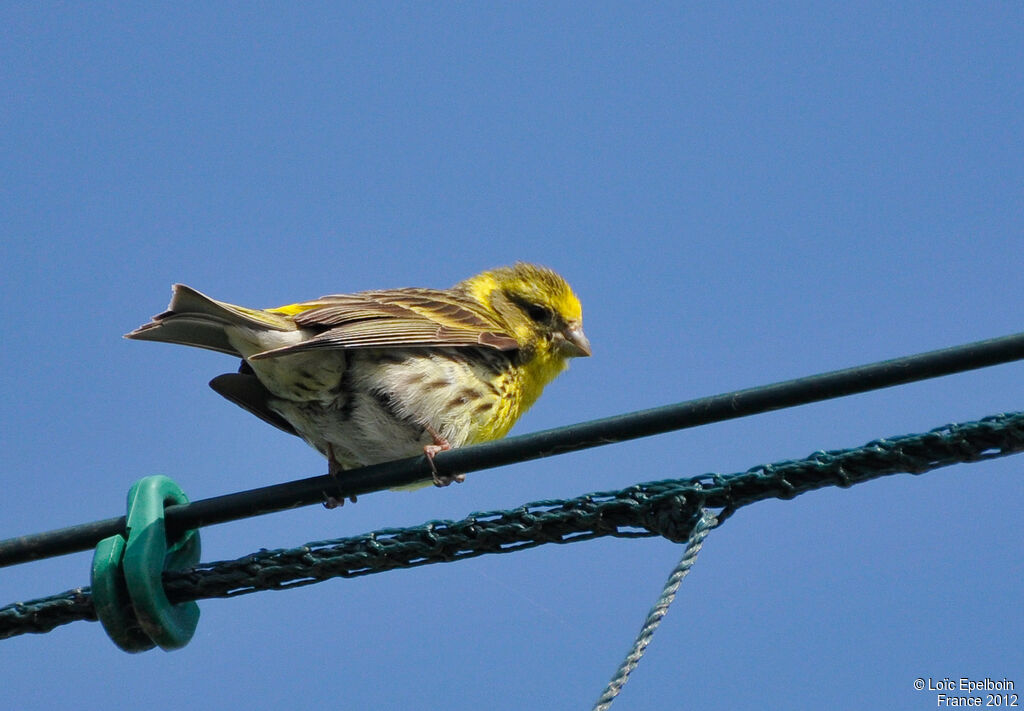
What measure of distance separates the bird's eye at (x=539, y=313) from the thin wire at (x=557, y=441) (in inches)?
Result: 90.1

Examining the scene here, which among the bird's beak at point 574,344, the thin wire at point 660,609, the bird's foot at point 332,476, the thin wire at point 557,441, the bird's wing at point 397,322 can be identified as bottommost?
the thin wire at point 660,609

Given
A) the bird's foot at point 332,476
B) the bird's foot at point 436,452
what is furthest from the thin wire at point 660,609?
the bird's foot at point 332,476

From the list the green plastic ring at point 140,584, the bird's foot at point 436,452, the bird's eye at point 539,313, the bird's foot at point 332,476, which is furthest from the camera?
the bird's eye at point 539,313

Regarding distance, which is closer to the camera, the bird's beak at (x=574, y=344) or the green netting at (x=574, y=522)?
the green netting at (x=574, y=522)

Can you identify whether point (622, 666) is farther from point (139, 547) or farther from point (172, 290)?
point (172, 290)

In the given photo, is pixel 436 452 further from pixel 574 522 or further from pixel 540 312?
pixel 540 312

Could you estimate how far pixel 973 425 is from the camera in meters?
3.47

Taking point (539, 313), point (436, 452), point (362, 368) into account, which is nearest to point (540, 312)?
point (539, 313)

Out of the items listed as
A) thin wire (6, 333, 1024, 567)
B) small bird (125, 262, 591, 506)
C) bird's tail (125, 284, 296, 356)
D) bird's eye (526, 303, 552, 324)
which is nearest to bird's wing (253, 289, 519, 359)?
small bird (125, 262, 591, 506)

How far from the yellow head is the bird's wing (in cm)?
27

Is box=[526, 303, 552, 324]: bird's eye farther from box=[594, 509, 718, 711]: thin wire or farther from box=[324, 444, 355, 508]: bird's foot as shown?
box=[594, 509, 718, 711]: thin wire

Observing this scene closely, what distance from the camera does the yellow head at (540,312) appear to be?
7.27m

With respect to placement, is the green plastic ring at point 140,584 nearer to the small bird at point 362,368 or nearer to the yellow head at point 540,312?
the small bird at point 362,368

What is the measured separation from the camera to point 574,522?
4.04m
